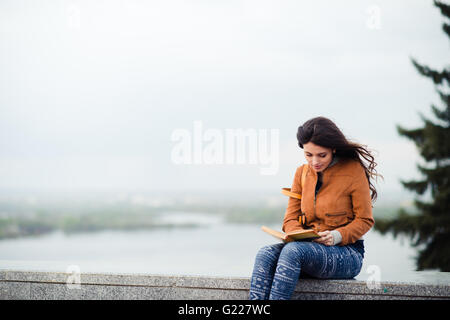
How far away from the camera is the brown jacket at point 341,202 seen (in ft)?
9.26

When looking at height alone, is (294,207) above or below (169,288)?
above

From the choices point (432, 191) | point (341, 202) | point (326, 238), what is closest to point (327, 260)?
point (326, 238)

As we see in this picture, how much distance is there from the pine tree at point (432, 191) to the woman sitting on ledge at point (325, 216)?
7.47 m

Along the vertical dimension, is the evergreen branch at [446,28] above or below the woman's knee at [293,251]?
above

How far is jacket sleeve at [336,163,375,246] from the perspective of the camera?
9.18 feet

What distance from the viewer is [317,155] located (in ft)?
9.53

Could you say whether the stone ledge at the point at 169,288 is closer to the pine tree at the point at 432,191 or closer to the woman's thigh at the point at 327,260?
the woman's thigh at the point at 327,260

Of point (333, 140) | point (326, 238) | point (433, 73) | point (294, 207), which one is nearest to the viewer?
point (326, 238)

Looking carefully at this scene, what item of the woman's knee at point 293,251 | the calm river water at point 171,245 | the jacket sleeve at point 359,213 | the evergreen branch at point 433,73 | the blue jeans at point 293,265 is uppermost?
the evergreen branch at point 433,73

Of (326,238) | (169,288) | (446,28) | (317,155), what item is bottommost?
(169,288)

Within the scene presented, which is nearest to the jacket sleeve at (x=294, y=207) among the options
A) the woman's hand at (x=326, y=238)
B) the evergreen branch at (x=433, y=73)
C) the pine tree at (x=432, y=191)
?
the woman's hand at (x=326, y=238)

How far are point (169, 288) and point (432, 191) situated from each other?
27.5ft

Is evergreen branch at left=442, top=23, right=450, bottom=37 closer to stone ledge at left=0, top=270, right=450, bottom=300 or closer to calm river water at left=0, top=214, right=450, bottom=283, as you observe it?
calm river water at left=0, top=214, right=450, bottom=283

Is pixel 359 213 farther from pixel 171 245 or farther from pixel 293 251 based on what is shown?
pixel 171 245
